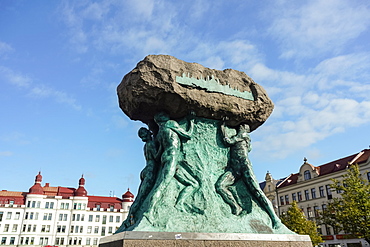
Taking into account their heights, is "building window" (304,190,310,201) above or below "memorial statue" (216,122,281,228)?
above

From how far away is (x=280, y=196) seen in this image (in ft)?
124

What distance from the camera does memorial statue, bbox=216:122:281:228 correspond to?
596 centimetres

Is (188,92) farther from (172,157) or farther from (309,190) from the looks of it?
(309,190)

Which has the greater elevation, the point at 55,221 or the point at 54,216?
the point at 54,216

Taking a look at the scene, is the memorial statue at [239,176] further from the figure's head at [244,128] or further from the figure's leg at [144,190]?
the figure's leg at [144,190]

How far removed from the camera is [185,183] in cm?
586

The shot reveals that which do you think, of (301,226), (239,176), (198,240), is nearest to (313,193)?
(301,226)

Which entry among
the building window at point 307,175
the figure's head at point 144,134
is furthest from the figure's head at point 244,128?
the building window at point 307,175

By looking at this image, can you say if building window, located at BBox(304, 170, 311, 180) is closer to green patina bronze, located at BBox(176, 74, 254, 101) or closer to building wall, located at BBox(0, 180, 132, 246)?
building wall, located at BBox(0, 180, 132, 246)

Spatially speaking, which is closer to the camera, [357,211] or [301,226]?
[357,211]

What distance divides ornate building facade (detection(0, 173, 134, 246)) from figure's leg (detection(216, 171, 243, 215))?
140ft

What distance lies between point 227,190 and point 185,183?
2.92ft

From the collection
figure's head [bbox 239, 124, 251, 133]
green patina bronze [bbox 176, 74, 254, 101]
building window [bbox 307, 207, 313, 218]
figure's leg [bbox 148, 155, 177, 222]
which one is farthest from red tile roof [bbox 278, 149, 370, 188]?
figure's leg [bbox 148, 155, 177, 222]

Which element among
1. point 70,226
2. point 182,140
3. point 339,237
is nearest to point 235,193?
point 182,140
